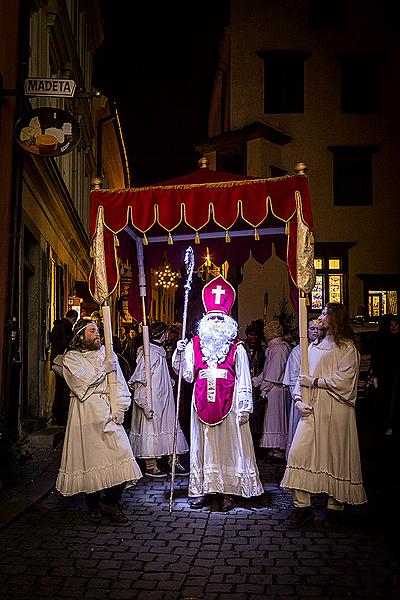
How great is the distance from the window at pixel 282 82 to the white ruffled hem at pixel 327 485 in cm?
2271

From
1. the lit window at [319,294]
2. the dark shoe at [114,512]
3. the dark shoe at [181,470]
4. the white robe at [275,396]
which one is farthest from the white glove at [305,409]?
the lit window at [319,294]

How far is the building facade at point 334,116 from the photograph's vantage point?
92.2 feet

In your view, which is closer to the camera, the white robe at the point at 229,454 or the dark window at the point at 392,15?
the white robe at the point at 229,454

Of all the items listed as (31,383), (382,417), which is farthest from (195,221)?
(382,417)

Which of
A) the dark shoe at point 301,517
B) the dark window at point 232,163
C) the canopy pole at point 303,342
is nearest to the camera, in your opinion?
the dark shoe at point 301,517

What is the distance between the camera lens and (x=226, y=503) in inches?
331

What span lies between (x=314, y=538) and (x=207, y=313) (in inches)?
119

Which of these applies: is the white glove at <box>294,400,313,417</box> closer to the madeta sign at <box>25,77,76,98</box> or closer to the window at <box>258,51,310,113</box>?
the madeta sign at <box>25,77,76,98</box>

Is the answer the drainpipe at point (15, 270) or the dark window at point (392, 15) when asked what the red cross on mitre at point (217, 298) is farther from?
the dark window at point (392, 15)

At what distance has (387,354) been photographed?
1365 cm

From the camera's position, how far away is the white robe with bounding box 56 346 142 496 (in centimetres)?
771

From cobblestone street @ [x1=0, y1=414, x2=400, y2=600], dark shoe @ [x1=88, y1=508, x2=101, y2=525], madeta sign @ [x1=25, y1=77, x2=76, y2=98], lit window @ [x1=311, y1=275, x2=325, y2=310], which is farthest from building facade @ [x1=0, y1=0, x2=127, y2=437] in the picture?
lit window @ [x1=311, y1=275, x2=325, y2=310]

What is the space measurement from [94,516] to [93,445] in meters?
0.71

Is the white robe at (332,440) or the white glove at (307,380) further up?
the white glove at (307,380)
